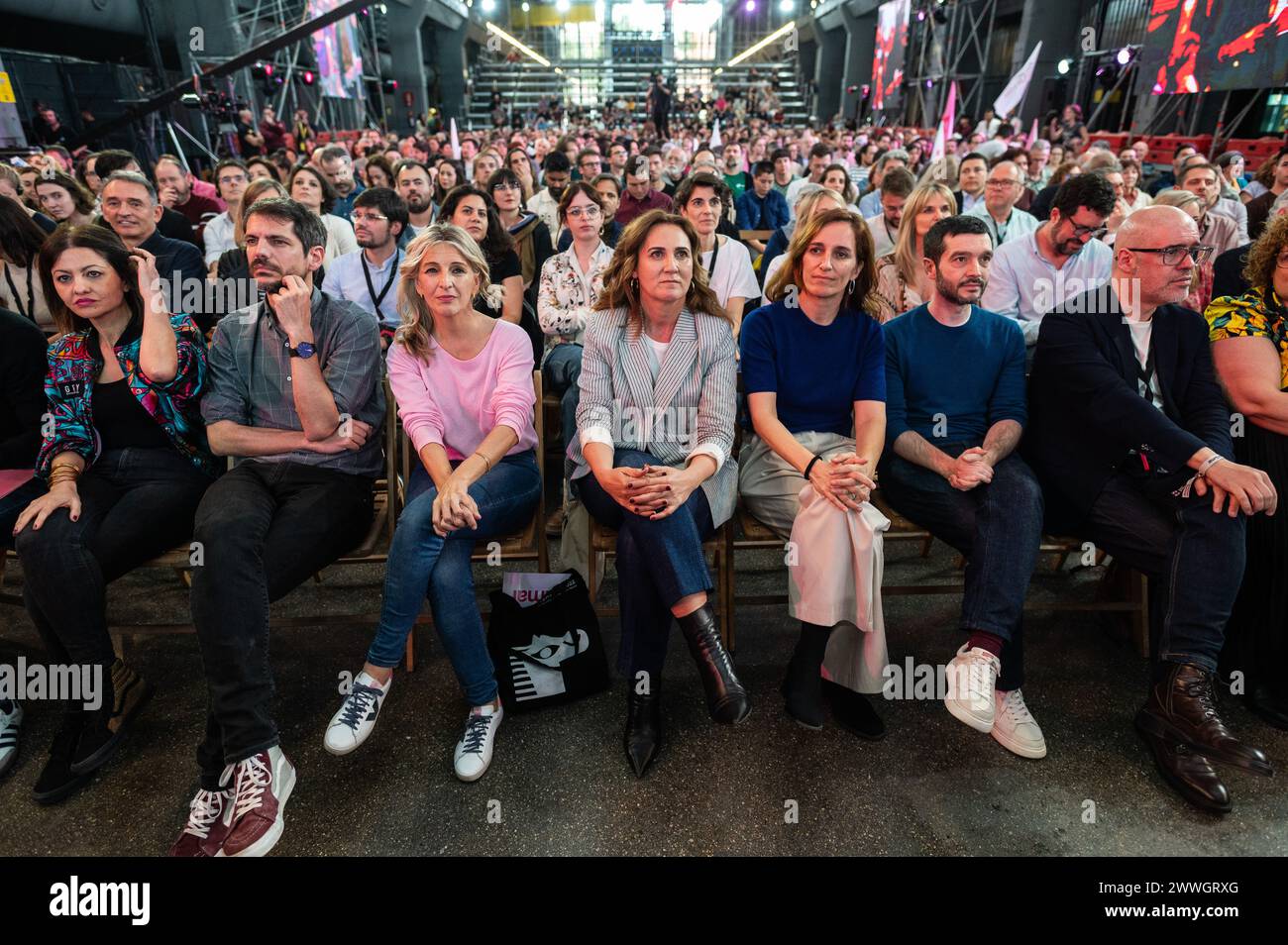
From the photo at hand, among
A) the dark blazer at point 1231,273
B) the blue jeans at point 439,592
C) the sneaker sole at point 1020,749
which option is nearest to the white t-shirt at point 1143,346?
the dark blazer at point 1231,273

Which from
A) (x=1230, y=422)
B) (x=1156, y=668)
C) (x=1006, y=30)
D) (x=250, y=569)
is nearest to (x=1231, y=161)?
(x=1230, y=422)

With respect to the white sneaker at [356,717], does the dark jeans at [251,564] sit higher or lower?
higher

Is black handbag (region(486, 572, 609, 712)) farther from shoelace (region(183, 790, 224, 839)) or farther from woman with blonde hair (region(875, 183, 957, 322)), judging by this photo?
woman with blonde hair (region(875, 183, 957, 322))

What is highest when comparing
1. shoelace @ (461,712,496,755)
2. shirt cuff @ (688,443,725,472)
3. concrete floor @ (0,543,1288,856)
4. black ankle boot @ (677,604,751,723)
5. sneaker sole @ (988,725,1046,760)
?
shirt cuff @ (688,443,725,472)

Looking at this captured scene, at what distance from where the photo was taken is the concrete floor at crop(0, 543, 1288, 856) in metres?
1.92

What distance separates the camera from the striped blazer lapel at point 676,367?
2.50 meters

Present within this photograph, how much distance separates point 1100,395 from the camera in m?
2.34

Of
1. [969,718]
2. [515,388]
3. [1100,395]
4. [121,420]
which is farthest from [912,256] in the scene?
[121,420]

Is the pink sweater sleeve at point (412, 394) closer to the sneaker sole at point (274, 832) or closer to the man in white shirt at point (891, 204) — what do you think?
the sneaker sole at point (274, 832)

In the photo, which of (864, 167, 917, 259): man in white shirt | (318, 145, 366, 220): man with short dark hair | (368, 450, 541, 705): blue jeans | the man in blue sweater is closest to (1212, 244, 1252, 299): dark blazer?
the man in blue sweater

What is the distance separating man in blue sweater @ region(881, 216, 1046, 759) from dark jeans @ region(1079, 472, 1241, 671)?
335mm

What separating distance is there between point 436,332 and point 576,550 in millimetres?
911

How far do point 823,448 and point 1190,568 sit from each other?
112 cm

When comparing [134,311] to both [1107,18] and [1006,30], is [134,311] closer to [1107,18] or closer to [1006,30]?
[1107,18]
